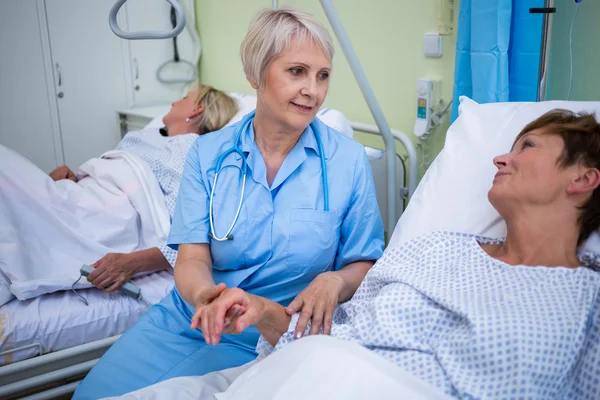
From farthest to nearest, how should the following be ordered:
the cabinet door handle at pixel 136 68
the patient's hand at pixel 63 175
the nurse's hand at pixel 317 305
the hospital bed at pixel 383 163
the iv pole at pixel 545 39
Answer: the cabinet door handle at pixel 136 68, the patient's hand at pixel 63 175, the hospital bed at pixel 383 163, the iv pole at pixel 545 39, the nurse's hand at pixel 317 305

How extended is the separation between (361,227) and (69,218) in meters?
1.15

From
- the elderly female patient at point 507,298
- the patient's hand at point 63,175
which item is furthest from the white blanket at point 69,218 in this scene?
the elderly female patient at point 507,298

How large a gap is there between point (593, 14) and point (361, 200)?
3.09ft

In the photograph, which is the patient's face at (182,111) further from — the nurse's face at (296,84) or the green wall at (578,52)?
the green wall at (578,52)

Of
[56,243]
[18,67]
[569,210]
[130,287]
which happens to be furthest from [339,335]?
[18,67]

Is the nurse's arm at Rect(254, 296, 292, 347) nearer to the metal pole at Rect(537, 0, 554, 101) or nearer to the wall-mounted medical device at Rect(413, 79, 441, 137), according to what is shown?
the metal pole at Rect(537, 0, 554, 101)

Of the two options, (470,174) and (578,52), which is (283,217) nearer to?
(470,174)

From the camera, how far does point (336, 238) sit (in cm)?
147

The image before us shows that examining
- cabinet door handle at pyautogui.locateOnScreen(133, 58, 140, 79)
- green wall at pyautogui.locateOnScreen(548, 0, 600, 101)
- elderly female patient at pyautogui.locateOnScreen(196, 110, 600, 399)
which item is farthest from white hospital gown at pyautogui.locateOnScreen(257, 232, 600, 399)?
cabinet door handle at pyautogui.locateOnScreen(133, 58, 140, 79)

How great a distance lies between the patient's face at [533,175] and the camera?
120 cm

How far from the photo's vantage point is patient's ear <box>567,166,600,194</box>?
1.17m

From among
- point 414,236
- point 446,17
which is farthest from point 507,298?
point 446,17

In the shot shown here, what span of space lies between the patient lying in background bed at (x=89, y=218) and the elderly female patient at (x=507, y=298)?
0.86 m

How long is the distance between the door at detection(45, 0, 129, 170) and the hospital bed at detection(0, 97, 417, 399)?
1.87m
